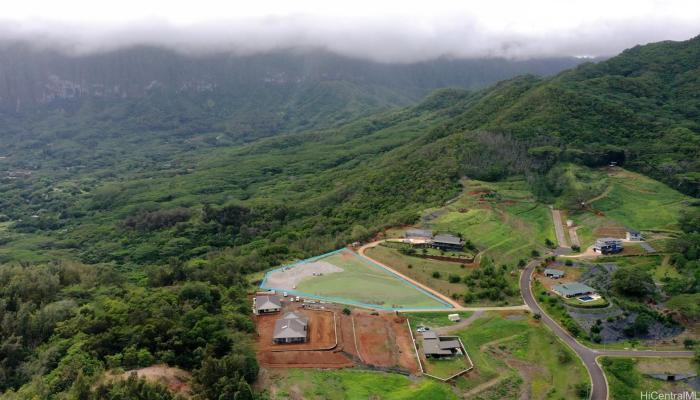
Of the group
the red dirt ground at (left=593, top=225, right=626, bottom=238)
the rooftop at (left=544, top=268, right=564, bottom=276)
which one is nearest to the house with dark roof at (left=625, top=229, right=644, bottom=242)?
the red dirt ground at (left=593, top=225, right=626, bottom=238)

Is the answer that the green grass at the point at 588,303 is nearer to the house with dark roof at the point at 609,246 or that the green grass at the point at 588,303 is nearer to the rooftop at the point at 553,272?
the rooftop at the point at 553,272

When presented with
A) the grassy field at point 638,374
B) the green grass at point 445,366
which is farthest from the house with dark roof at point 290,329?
the grassy field at point 638,374

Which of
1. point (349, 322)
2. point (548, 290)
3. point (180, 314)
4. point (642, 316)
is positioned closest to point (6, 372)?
point (180, 314)

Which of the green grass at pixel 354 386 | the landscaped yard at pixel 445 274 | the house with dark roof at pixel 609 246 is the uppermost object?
the house with dark roof at pixel 609 246

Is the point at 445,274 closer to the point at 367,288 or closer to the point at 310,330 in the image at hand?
the point at 367,288

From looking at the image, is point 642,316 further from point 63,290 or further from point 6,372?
point 63,290

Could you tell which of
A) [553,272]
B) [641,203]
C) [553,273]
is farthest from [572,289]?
[641,203]

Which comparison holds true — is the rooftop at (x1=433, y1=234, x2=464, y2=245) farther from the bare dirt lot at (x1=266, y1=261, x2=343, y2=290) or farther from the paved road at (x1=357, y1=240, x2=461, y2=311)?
the bare dirt lot at (x1=266, y1=261, x2=343, y2=290)
